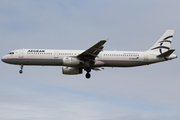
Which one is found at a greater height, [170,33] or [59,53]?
[170,33]

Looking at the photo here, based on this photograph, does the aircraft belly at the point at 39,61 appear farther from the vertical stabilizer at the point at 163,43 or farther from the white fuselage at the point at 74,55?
the vertical stabilizer at the point at 163,43

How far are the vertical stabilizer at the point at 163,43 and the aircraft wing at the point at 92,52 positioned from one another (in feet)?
33.2

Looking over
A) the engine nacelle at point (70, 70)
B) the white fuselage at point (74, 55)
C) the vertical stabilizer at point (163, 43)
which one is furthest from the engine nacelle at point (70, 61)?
the vertical stabilizer at point (163, 43)

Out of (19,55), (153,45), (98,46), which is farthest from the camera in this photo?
(153,45)

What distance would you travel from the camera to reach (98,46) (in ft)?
143

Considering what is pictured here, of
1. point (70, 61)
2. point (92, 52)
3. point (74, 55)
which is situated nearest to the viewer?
point (70, 61)

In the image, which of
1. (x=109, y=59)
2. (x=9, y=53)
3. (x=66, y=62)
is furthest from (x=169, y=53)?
(x=9, y=53)

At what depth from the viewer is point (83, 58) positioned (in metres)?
45.8

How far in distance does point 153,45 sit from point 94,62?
1082 centimetres

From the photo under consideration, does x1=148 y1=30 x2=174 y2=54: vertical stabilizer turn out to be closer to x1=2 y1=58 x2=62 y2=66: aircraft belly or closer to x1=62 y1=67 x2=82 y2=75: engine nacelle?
x1=62 y1=67 x2=82 y2=75: engine nacelle

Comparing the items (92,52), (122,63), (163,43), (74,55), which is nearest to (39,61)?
(74,55)

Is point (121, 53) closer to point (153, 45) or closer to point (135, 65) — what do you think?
point (135, 65)

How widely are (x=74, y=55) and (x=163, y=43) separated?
1502cm

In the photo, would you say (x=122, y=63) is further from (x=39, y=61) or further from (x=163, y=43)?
(x=39, y=61)
